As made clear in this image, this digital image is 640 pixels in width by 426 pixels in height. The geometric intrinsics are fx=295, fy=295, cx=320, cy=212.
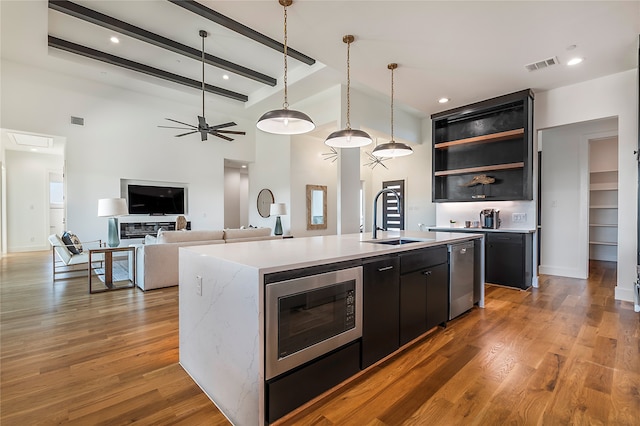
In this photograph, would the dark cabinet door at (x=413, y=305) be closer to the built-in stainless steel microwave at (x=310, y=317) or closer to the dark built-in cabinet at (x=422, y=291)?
the dark built-in cabinet at (x=422, y=291)

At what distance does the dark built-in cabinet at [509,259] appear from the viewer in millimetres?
4195

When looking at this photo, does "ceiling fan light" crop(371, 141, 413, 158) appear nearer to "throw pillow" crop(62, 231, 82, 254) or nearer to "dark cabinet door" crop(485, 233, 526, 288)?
"dark cabinet door" crop(485, 233, 526, 288)

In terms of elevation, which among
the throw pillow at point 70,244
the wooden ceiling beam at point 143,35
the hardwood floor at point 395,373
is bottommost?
the hardwood floor at point 395,373

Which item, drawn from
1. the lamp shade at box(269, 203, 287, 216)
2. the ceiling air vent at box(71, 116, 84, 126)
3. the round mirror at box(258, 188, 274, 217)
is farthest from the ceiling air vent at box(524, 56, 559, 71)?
the ceiling air vent at box(71, 116, 84, 126)

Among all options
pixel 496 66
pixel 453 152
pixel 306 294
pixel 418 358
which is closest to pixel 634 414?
pixel 418 358

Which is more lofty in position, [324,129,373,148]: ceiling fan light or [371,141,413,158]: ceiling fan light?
[324,129,373,148]: ceiling fan light

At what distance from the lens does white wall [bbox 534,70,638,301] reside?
12.2 feet

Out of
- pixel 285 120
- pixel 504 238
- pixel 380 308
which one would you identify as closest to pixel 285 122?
pixel 285 120

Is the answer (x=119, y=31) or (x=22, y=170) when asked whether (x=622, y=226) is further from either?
(x=22, y=170)

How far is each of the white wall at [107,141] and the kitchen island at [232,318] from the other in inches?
229

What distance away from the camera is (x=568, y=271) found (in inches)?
194

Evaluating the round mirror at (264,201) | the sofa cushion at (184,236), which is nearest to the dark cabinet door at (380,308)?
the sofa cushion at (184,236)

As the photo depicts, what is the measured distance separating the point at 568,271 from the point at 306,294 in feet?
17.8

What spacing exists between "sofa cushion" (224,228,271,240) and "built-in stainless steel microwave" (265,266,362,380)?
325 centimetres
